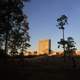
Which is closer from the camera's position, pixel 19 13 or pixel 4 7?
pixel 4 7

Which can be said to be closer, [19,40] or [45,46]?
[19,40]

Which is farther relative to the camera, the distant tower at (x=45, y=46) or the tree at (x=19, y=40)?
the distant tower at (x=45, y=46)

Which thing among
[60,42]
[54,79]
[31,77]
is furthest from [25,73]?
[60,42]

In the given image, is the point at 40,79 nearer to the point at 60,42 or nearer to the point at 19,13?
the point at 19,13

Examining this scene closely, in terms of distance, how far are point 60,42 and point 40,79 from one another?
33.6m

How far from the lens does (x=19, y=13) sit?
75.7 feet

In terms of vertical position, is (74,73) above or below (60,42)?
below

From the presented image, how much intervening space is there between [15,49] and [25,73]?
25.1 metres

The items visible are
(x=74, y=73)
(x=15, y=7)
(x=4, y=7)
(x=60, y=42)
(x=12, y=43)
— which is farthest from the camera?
(x=60, y=42)

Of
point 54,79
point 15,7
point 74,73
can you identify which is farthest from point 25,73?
point 15,7

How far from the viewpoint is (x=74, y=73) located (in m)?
29.1

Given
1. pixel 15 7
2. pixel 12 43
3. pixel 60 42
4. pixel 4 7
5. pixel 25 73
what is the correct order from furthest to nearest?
pixel 60 42, pixel 12 43, pixel 25 73, pixel 15 7, pixel 4 7

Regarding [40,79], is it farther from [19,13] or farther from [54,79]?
[19,13]

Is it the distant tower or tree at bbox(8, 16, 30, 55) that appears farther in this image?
the distant tower
